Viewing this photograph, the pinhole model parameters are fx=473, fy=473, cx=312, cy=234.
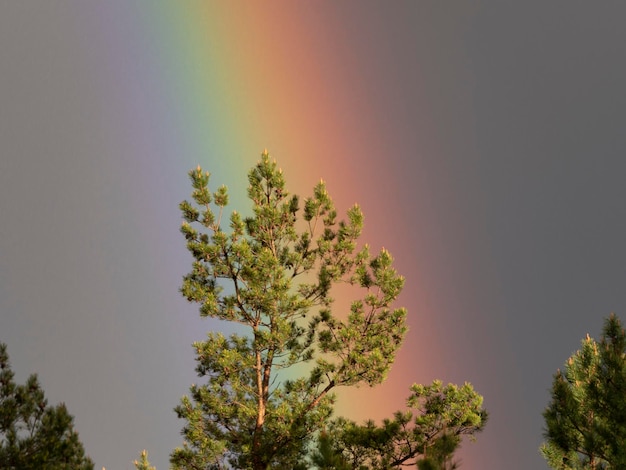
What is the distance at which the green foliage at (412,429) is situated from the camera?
1229cm

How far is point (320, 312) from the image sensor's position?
14.2 m

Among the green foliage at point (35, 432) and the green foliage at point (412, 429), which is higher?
the green foliage at point (412, 429)

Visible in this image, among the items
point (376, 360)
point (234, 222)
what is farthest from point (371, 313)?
point (234, 222)

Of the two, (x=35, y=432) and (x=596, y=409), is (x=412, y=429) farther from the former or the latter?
(x=35, y=432)

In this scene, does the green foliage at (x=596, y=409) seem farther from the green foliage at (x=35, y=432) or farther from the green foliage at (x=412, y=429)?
the green foliage at (x=35, y=432)

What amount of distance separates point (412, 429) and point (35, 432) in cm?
899

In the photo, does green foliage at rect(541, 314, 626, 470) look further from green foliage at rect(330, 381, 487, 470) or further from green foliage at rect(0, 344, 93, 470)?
green foliage at rect(0, 344, 93, 470)

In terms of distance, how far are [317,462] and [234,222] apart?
8058 millimetres

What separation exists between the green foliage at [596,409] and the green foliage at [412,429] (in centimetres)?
412

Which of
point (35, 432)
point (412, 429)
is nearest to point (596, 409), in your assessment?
point (412, 429)

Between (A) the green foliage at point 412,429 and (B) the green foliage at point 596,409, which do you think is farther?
(A) the green foliage at point 412,429

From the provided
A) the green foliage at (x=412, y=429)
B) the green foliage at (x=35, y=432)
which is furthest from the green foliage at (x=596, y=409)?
the green foliage at (x=35, y=432)

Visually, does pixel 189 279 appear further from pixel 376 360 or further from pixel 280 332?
pixel 376 360

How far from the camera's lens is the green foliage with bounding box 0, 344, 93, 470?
6.75 meters
